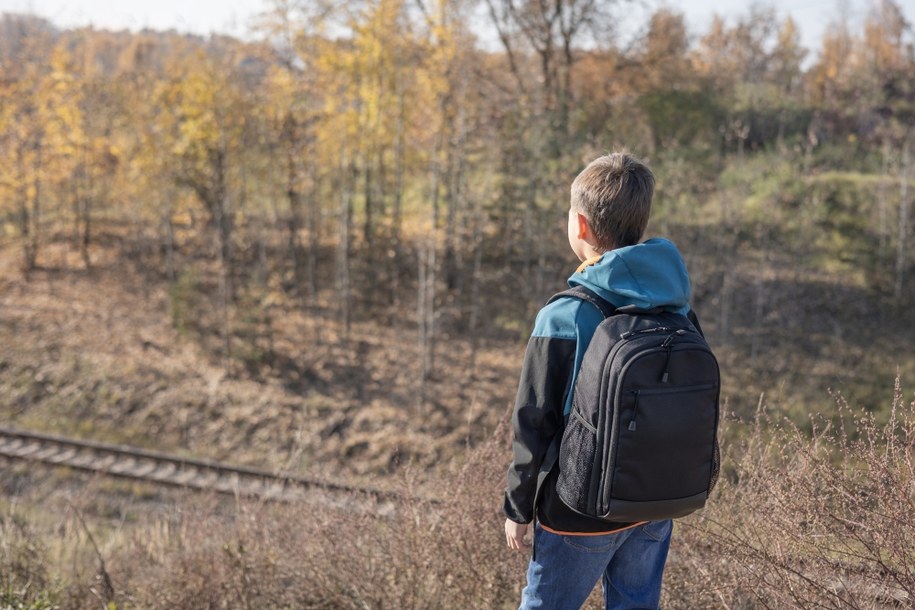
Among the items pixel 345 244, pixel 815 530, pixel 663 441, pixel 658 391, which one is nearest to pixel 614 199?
pixel 658 391

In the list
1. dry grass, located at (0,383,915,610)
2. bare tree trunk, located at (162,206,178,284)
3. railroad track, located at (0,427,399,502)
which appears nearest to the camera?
dry grass, located at (0,383,915,610)

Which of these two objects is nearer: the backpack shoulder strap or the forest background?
the backpack shoulder strap

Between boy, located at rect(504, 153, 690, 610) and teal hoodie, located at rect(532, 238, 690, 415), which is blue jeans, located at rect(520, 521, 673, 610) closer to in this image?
boy, located at rect(504, 153, 690, 610)

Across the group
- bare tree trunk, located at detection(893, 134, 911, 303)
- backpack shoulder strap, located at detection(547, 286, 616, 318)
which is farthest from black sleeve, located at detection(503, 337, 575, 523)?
bare tree trunk, located at detection(893, 134, 911, 303)

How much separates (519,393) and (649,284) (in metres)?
0.51

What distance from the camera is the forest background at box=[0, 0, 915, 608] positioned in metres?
12.9

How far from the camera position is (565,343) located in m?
2.12

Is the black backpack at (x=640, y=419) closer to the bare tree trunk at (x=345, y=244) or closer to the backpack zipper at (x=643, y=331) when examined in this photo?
the backpack zipper at (x=643, y=331)

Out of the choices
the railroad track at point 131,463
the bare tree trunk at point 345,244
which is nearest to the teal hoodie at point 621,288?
the railroad track at point 131,463

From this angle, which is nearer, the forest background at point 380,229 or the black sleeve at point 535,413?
the black sleeve at point 535,413

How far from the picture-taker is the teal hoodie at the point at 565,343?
2.08 meters

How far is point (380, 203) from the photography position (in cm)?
1762

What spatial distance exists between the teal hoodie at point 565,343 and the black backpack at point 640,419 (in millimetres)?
46

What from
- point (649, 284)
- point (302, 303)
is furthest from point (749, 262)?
point (649, 284)
